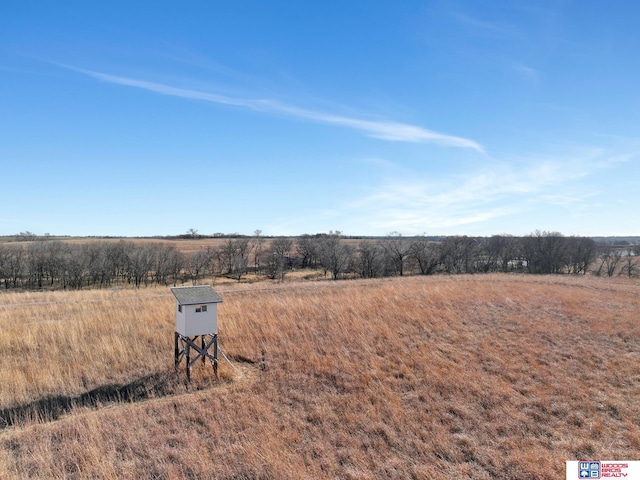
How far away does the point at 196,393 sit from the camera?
34.4 ft

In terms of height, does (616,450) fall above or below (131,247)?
below

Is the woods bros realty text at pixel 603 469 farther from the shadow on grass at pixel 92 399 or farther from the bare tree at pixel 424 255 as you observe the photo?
the bare tree at pixel 424 255

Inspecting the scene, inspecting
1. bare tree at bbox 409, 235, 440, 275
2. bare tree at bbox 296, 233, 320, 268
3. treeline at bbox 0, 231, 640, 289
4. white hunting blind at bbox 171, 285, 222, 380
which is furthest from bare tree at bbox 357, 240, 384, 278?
white hunting blind at bbox 171, 285, 222, 380

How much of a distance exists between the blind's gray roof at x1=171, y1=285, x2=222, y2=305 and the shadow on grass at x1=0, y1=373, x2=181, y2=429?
2443 millimetres

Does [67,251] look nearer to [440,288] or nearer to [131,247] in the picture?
[131,247]

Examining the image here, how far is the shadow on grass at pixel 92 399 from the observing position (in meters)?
9.01

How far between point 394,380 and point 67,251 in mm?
67816

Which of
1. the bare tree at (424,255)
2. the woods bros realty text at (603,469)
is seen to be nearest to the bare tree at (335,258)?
the bare tree at (424,255)

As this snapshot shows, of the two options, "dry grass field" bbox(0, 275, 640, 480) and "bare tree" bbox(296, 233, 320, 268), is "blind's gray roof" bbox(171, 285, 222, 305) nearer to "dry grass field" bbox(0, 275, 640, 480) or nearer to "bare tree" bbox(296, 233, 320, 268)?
"dry grass field" bbox(0, 275, 640, 480)

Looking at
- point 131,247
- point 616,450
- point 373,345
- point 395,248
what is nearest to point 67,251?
point 131,247

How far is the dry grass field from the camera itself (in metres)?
7.28

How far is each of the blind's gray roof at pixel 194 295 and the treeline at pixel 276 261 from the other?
50266 millimetres

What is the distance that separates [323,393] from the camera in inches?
408

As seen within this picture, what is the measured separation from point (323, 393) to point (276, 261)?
61.1 meters
